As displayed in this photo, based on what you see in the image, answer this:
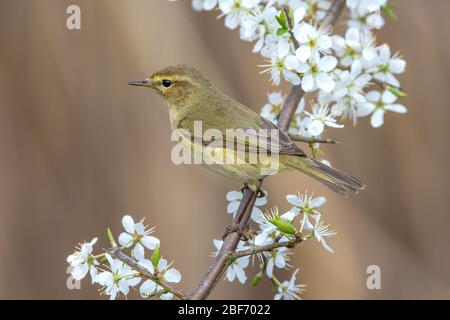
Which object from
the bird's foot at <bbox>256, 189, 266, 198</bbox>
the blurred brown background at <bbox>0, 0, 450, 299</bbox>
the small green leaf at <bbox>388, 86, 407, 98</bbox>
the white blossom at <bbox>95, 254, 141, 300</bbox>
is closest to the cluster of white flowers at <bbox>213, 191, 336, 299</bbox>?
the bird's foot at <bbox>256, 189, 266, 198</bbox>

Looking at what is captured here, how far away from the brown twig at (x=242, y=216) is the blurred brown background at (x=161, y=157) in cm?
213

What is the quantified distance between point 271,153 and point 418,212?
114 inches

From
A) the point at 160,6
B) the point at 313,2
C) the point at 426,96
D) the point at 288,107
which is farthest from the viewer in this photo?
the point at 426,96

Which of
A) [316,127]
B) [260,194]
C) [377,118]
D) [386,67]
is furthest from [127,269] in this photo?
[386,67]

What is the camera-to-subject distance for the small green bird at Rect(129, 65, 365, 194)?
3.29 m

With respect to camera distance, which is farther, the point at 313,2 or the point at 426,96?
the point at 426,96

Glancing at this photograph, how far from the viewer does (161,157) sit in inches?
216

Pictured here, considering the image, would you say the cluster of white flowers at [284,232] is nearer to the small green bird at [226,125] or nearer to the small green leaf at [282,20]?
the small green bird at [226,125]

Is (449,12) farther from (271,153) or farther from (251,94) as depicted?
(271,153)

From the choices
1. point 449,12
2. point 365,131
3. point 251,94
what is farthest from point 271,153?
point 449,12

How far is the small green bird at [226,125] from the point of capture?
3295 mm

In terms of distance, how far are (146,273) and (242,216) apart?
83 cm

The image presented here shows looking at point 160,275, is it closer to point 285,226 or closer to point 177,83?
point 285,226

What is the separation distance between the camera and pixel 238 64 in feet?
17.6
